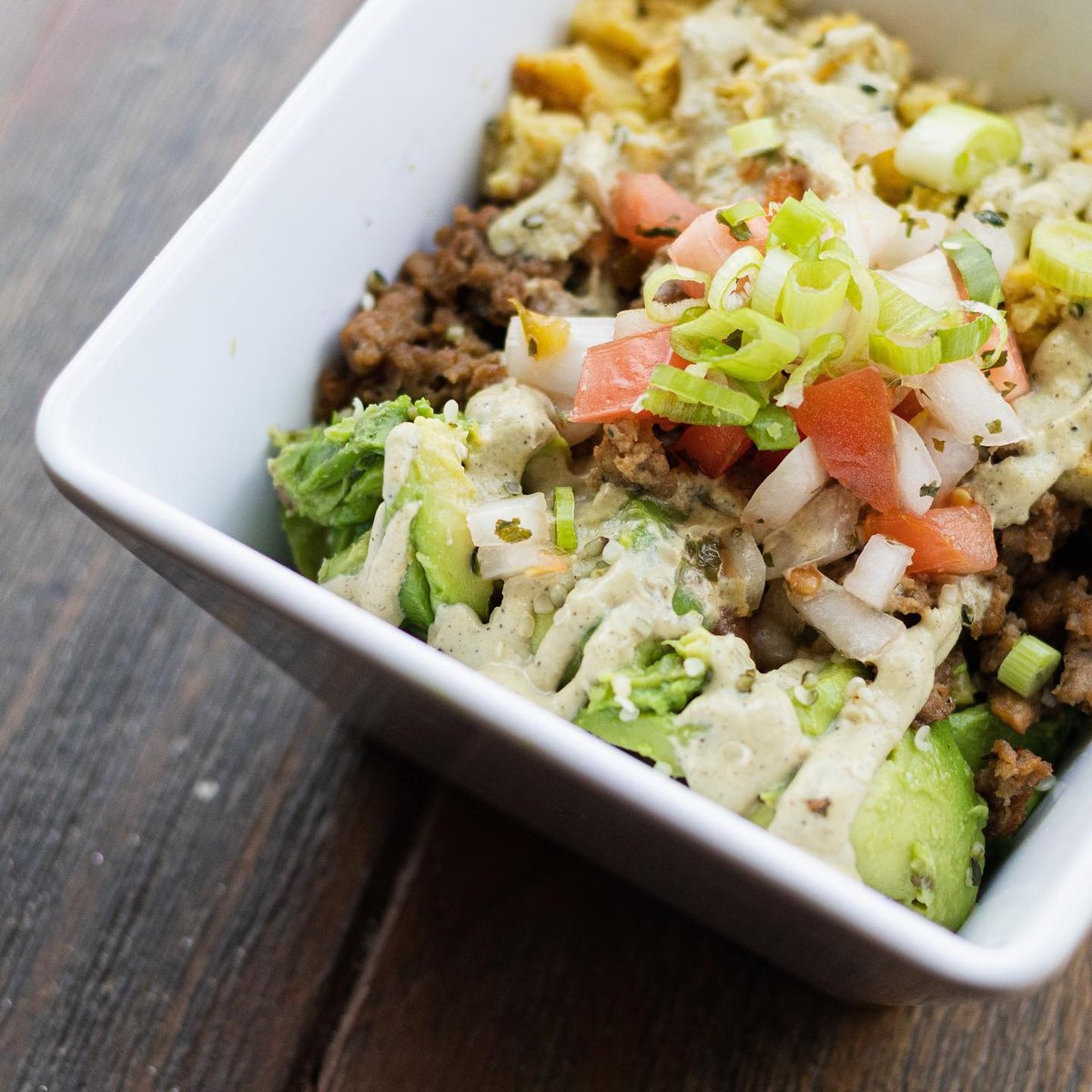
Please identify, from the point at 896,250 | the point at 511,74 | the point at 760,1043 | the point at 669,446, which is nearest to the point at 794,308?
the point at 669,446

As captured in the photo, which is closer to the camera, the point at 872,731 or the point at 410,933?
the point at 872,731

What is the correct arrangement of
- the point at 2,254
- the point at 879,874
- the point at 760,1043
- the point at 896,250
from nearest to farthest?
the point at 879,874 < the point at 896,250 < the point at 760,1043 < the point at 2,254

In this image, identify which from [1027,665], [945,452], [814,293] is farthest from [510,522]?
[1027,665]

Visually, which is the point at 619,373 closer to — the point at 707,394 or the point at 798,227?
the point at 707,394

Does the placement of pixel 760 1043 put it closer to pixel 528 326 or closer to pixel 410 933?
pixel 410 933

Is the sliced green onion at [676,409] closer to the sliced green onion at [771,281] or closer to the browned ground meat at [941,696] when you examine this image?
the sliced green onion at [771,281]

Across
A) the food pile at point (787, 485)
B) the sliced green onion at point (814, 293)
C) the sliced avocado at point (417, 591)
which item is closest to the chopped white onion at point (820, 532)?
the food pile at point (787, 485)

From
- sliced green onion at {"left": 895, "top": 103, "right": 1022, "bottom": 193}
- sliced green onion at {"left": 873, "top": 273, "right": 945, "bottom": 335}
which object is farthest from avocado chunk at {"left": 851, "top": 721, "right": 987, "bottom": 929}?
sliced green onion at {"left": 895, "top": 103, "right": 1022, "bottom": 193}
